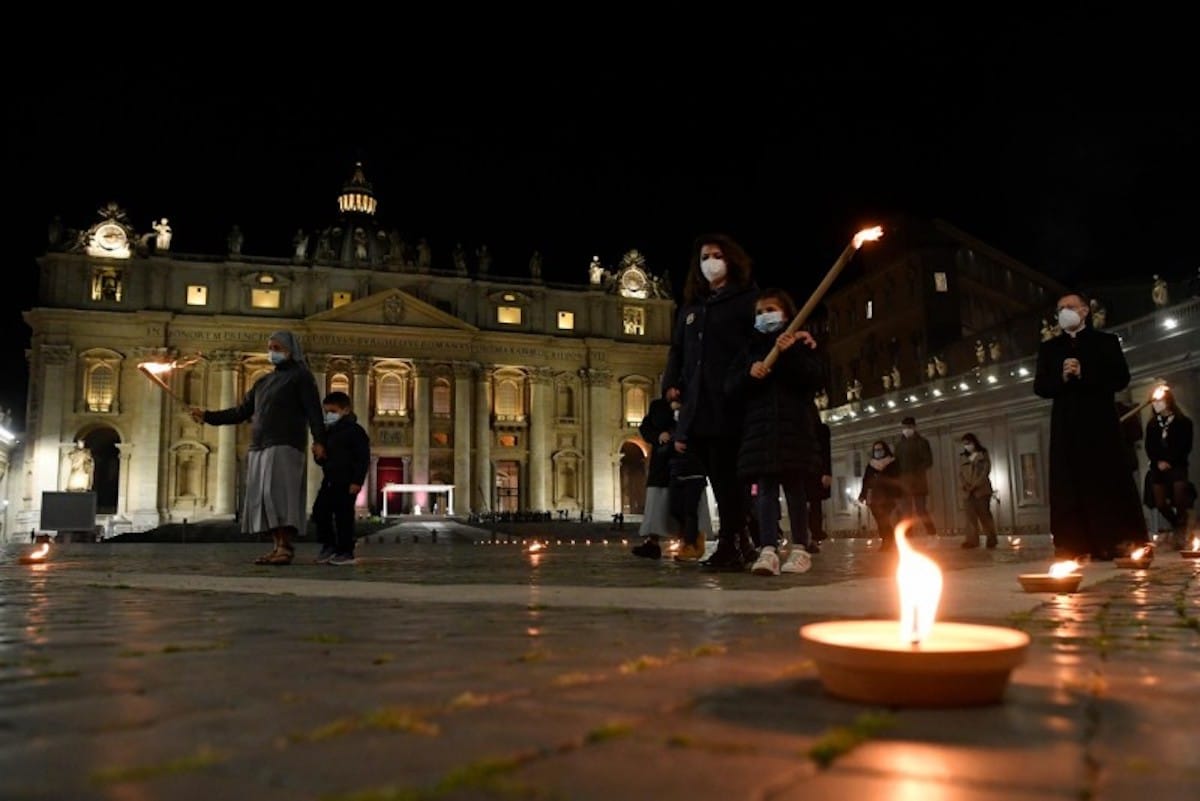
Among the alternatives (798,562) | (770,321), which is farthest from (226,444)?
(770,321)

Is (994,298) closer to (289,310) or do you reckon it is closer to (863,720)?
(289,310)

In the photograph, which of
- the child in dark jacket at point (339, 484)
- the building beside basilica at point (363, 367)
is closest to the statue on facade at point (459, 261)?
the building beside basilica at point (363, 367)

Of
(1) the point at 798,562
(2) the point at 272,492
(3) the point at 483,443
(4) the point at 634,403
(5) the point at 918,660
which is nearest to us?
(5) the point at 918,660

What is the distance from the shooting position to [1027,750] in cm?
167

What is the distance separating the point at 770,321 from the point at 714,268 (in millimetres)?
792

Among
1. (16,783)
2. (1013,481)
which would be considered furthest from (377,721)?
(1013,481)

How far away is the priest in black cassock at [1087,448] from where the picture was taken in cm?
859

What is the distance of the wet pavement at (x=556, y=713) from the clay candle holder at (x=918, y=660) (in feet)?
0.14

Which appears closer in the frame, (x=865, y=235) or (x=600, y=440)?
(x=865, y=235)

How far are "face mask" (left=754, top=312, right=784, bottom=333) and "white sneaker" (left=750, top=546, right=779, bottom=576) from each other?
176 centimetres

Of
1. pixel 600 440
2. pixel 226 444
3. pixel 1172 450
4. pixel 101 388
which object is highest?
pixel 101 388

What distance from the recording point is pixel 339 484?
1107cm

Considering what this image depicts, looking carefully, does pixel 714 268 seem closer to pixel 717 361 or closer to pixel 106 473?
pixel 717 361

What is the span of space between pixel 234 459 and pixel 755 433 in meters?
61.7
